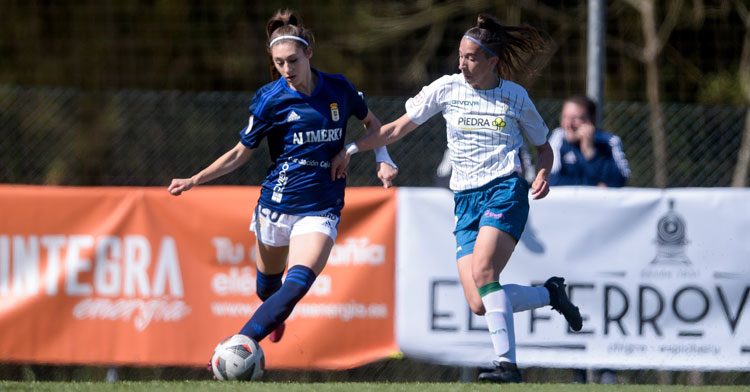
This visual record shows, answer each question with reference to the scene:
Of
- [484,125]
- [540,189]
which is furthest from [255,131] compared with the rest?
[540,189]

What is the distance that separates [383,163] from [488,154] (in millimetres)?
661

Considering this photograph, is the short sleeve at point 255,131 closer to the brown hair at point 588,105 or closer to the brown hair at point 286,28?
the brown hair at point 286,28

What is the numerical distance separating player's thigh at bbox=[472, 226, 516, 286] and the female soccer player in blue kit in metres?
0.66

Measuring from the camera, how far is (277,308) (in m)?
5.34

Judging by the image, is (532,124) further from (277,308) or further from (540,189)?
(277,308)

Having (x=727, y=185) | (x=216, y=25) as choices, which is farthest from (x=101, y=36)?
(x=727, y=185)

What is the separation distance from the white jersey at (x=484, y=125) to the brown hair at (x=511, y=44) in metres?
0.19

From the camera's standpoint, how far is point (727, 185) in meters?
8.64

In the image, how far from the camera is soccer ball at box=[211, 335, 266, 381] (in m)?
5.22

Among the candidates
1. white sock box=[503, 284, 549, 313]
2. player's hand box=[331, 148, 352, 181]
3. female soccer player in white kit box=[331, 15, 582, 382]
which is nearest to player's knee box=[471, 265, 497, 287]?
female soccer player in white kit box=[331, 15, 582, 382]

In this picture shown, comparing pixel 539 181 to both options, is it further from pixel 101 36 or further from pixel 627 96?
pixel 101 36

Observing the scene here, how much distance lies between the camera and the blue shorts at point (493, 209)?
542 centimetres

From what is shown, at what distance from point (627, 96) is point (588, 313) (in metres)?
6.24

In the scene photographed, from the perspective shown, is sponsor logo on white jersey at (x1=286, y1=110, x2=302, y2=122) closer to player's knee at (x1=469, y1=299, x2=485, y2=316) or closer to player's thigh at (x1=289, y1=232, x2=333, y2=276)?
player's thigh at (x1=289, y1=232, x2=333, y2=276)
